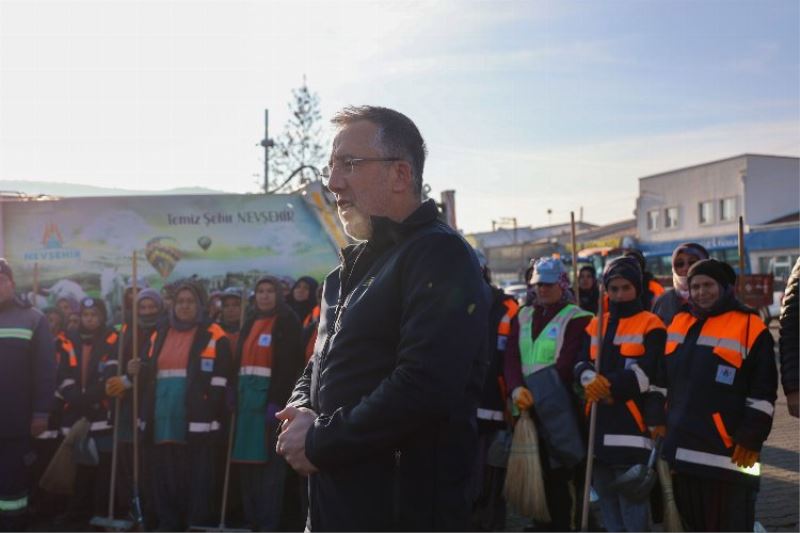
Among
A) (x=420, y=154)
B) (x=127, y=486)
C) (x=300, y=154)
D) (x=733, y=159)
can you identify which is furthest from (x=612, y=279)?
(x=733, y=159)

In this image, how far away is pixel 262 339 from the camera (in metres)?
6.35

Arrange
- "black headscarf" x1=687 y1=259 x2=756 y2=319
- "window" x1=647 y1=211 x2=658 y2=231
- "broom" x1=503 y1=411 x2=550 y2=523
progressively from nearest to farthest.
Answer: "black headscarf" x1=687 y1=259 x2=756 y2=319
"broom" x1=503 y1=411 x2=550 y2=523
"window" x1=647 y1=211 x2=658 y2=231

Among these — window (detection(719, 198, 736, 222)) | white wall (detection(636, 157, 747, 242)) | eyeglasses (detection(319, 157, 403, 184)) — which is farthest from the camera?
white wall (detection(636, 157, 747, 242))

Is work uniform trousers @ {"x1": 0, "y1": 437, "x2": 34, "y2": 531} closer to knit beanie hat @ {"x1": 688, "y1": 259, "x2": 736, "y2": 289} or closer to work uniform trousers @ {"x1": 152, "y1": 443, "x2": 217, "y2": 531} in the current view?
work uniform trousers @ {"x1": 152, "y1": 443, "x2": 217, "y2": 531}

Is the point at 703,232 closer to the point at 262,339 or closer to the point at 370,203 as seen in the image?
the point at 262,339

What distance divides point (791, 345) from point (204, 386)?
4.34 meters

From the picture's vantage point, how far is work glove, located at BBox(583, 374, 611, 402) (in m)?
4.99

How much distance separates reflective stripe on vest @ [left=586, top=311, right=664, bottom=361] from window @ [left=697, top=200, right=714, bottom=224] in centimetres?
4582

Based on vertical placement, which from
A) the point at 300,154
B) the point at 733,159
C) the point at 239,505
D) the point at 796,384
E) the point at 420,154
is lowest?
the point at 239,505

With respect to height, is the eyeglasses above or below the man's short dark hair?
below

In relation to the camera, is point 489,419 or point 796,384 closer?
point 796,384

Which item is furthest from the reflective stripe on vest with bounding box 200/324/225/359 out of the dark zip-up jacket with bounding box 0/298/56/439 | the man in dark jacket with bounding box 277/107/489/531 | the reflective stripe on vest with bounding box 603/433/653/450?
the man in dark jacket with bounding box 277/107/489/531

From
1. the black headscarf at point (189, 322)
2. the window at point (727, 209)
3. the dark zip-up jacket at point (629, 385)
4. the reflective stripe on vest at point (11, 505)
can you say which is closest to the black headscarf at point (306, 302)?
the black headscarf at point (189, 322)

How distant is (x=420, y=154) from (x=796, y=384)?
119 inches
